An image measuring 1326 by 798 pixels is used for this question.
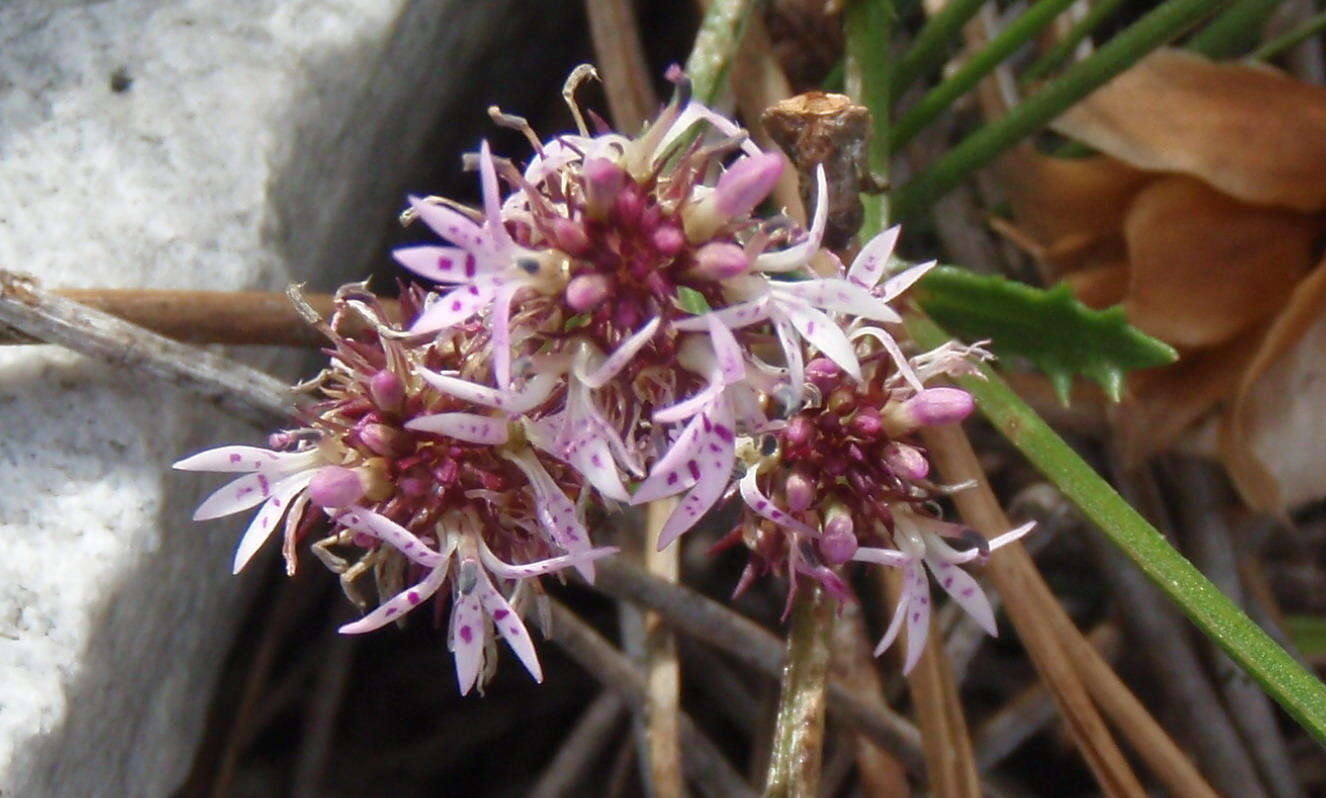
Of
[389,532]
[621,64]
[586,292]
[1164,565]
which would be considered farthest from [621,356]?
[621,64]

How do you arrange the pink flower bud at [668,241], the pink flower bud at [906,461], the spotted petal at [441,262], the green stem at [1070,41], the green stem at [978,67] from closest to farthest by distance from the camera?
the spotted petal at [441,262] → the pink flower bud at [668,241] → the pink flower bud at [906,461] → the green stem at [978,67] → the green stem at [1070,41]

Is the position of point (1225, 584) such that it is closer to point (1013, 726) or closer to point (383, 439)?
point (1013, 726)

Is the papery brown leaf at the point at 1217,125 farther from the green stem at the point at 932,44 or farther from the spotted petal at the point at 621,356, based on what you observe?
the spotted petal at the point at 621,356

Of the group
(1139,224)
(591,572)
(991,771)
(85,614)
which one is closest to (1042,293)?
(1139,224)

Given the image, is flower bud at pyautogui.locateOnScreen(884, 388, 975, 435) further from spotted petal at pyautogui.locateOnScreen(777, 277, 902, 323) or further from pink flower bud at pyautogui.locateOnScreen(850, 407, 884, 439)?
spotted petal at pyautogui.locateOnScreen(777, 277, 902, 323)

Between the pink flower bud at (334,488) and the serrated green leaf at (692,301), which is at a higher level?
the serrated green leaf at (692,301)

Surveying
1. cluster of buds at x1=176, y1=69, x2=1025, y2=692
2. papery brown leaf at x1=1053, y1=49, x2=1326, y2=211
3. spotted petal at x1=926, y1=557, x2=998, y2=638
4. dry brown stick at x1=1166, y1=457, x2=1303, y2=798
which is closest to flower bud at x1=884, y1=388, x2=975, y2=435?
cluster of buds at x1=176, y1=69, x2=1025, y2=692

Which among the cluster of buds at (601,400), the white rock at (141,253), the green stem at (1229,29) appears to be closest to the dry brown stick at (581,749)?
the white rock at (141,253)
